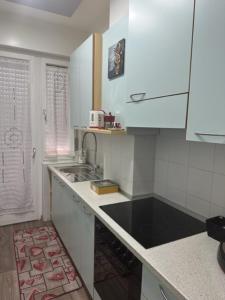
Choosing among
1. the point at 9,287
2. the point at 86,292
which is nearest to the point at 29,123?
the point at 9,287

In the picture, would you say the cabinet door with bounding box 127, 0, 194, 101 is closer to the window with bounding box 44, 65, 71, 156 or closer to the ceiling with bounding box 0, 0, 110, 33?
the ceiling with bounding box 0, 0, 110, 33

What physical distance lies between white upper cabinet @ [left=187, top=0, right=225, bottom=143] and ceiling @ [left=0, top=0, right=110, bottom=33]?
148 centimetres

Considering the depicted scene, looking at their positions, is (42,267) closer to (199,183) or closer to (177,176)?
(177,176)

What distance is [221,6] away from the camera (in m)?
0.77

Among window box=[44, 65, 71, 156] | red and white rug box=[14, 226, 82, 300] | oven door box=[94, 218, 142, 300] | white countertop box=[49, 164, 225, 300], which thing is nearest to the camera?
white countertop box=[49, 164, 225, 300]

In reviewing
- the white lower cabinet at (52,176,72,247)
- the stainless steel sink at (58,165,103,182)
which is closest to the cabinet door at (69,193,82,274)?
the white lower cabinet at (52,176,72,247)

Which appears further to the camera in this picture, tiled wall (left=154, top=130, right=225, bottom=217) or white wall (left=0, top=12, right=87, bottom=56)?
white wall (left=0, top=12, right=87, bottom=56)

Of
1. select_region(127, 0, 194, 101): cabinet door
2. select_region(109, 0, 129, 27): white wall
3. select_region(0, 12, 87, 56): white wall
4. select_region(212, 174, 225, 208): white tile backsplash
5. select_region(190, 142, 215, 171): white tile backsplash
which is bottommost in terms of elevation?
select_region(212, 174, 225, 208): white tile backsplash

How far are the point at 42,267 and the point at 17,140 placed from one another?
1.54 m

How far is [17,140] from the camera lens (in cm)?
271

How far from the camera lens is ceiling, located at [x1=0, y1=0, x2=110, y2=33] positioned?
6.36ft

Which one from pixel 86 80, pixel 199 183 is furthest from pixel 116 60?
pixel 199 183

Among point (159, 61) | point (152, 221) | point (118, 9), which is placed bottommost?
point (152, 221)

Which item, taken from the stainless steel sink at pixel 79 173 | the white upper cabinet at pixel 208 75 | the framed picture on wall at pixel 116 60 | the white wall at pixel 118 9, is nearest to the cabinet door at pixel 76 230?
the stainless steel sink at pixel 79 173
